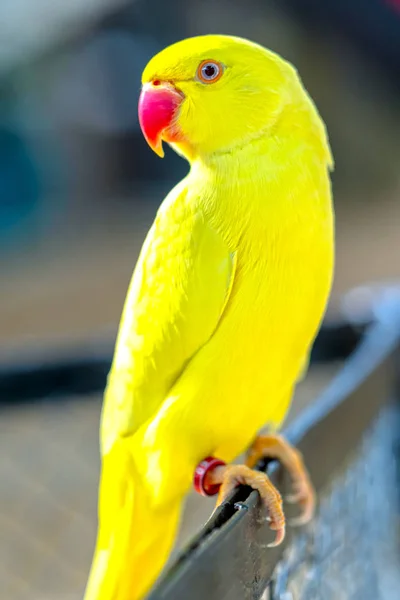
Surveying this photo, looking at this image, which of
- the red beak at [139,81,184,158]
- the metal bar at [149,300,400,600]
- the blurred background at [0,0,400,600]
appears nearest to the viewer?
the metal bar at [149,300,400,600]

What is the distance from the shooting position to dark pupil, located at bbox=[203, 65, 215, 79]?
385 mm

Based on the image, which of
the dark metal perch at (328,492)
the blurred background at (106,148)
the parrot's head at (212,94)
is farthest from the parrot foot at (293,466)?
the blurred background at (106,148)

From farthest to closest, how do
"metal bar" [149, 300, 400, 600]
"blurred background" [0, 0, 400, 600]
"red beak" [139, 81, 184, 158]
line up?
"blurred background" [0, 0, 400, 600] → "red beak" [139, 81, 184, 158] → "metal bar" [149, 300, 400, 600]

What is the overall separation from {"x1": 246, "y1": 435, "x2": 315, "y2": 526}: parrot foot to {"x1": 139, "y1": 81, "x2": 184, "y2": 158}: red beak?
0.70ft

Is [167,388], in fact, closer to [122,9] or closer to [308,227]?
[308,227]

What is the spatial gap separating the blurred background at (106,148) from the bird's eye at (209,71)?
107 cm

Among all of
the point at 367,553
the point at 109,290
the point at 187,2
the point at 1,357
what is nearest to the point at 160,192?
the point at 109,290

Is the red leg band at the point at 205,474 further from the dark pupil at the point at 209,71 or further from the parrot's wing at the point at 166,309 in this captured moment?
the dark pupil at the point at 209,71

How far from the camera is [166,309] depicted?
0.40m

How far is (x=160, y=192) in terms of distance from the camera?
2125 millimetres

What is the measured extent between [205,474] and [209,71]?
0.24 m

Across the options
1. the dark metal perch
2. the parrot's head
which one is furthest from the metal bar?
the parrot's head

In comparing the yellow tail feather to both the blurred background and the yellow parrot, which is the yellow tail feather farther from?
the blurred background

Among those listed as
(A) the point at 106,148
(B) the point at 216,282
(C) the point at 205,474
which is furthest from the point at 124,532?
(A) the point at 106,148
